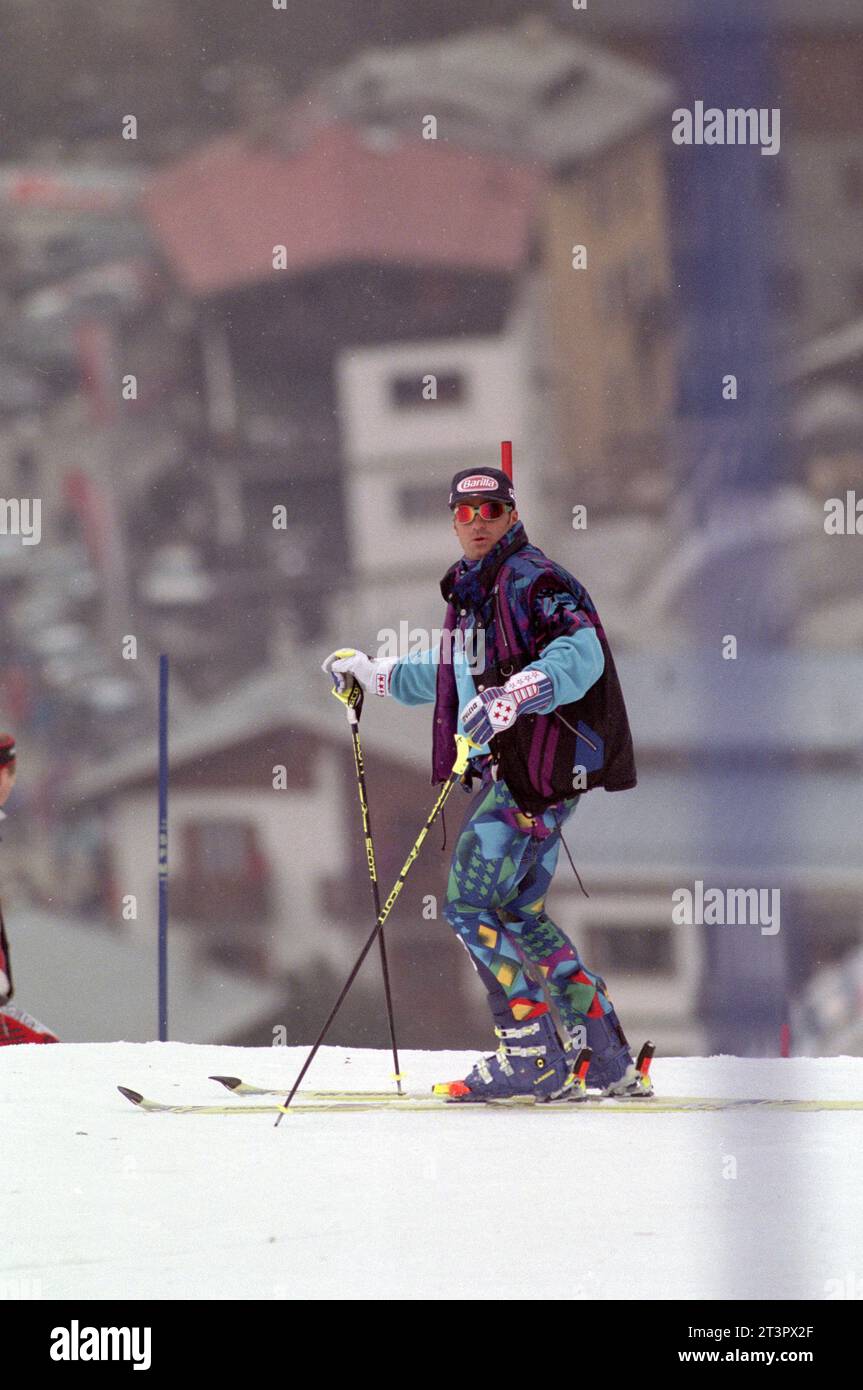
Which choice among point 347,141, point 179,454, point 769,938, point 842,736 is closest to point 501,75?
point 347,141

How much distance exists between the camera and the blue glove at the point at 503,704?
15.0 ft

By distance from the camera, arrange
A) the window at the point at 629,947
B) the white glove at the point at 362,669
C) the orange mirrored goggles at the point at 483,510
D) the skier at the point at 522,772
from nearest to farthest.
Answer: the skier at the point at 522,772
the orange mirrored goggles at the point at 483,510
the white glove at the point at 362,669
the window at the point at 629,947

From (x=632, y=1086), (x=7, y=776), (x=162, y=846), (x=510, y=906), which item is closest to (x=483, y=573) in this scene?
(x=510, y=906)

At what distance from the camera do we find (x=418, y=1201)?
3832 millimetres

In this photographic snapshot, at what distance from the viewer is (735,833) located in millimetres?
6258

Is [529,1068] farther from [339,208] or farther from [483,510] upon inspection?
[339,208]

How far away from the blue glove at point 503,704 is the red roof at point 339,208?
2110 millimetres

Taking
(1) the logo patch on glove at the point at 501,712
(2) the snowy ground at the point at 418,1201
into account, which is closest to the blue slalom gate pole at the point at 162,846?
(2) the snowy ground at the point at 418,1201

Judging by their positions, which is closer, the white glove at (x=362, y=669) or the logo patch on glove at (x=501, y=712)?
the logo patch on glove at (x=501, y=712)

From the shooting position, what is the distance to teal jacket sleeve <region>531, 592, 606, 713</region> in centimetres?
468

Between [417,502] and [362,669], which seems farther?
[417,502]

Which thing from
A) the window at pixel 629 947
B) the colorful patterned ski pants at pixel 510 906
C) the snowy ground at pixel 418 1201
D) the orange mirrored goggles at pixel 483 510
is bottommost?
the snowy ground at pixel 418 1201

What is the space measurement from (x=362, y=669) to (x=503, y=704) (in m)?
0.67

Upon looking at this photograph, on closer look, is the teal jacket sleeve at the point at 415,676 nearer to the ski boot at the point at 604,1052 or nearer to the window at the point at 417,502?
the ski boot at the point at 604,1052
